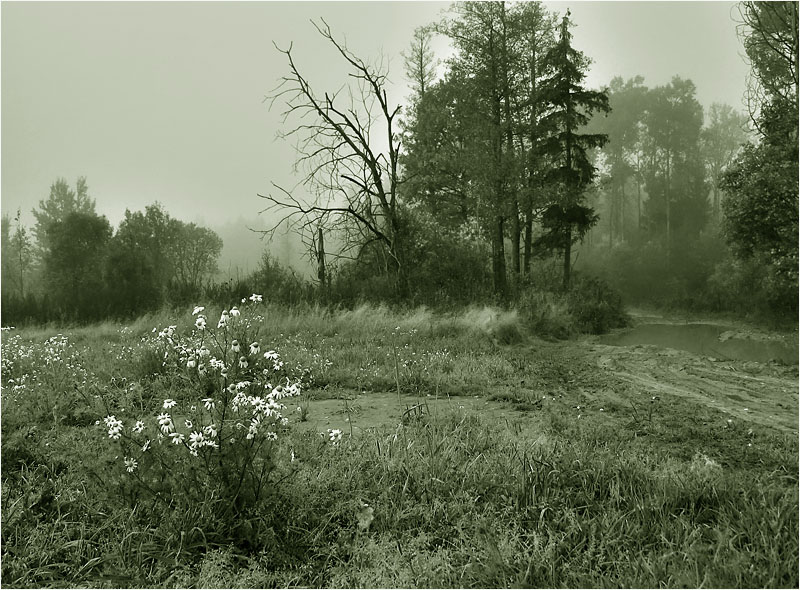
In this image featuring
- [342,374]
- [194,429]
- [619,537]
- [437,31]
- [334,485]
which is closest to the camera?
[619,537]

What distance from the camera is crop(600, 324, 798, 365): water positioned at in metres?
11.1

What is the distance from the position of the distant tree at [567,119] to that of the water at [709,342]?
514cm

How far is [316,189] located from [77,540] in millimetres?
13200

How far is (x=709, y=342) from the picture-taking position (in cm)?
1371

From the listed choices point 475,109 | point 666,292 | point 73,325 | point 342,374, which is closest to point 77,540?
point 342,374

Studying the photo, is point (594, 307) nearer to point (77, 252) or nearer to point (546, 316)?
point (546, 316)

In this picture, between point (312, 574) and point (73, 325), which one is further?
point (73, 325)

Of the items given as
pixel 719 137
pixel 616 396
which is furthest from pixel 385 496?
pixel 719 137

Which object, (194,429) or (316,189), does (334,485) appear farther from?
(316,189)

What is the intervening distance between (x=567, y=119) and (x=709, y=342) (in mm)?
11678

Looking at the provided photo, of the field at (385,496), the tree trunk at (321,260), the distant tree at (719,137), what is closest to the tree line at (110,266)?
the tree trunk at (321,260)

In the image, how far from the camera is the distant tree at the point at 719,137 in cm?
3878

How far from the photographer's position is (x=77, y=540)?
277 centimetres

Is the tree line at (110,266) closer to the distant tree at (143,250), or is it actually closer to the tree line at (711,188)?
the distant tree at (143,250)
